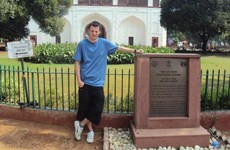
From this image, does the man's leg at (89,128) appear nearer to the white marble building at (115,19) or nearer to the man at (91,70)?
the man at (91,70)

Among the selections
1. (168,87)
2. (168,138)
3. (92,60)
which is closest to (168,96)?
(168,87)

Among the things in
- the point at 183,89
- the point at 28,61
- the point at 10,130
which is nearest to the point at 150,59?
the point at 183,89

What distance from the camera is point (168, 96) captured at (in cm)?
470

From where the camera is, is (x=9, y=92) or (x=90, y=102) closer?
(x=90, y=102)

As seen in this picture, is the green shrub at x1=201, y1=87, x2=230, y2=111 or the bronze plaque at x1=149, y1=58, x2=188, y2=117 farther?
the green shrub at x1=201, y1=87, x2=230, y2=111

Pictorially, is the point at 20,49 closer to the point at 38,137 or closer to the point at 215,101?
the point at 38,137

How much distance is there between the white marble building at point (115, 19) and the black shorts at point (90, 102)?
1511 inches

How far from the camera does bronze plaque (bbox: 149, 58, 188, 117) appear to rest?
4.64 m

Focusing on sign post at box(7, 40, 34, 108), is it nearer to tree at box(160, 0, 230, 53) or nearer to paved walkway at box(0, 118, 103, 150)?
paved walkway at box(0, 118, 103, 150)

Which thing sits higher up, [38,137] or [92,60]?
[92,60]

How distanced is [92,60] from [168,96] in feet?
4.02

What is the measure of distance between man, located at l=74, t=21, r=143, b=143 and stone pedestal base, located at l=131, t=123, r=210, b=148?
0.67 meters

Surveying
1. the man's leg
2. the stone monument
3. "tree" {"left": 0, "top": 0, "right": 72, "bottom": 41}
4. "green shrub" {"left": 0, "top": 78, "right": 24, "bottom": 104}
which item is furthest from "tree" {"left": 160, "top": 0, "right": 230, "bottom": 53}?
the man's leg

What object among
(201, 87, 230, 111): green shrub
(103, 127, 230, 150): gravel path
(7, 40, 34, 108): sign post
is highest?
(7, 40, 34, 108): sign post
